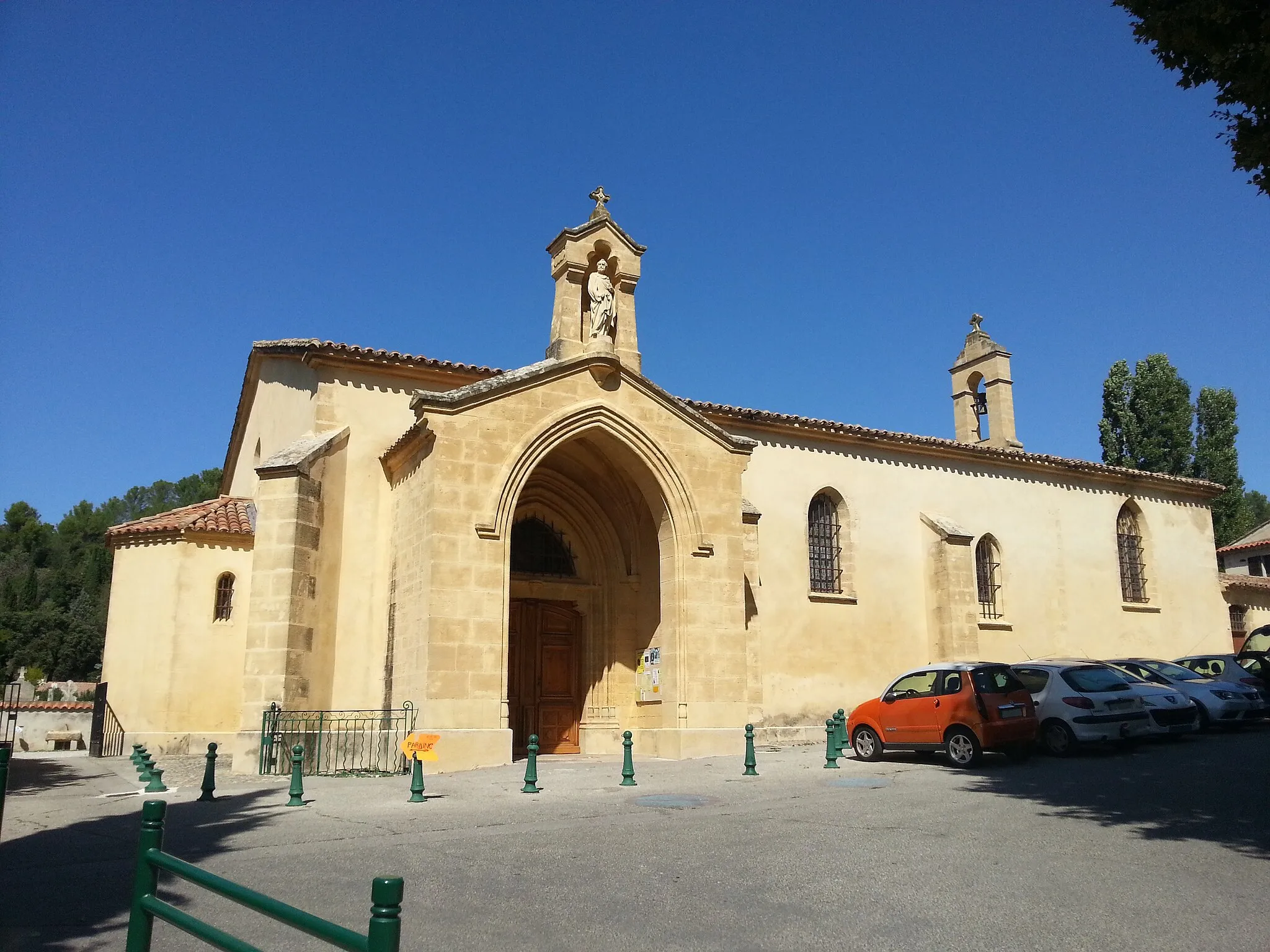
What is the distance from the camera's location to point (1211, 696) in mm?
17750

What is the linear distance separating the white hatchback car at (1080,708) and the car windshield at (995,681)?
2.33 ft

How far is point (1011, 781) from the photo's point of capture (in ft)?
40.2

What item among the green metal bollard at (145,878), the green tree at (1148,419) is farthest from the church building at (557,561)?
the green tree at (1148,419)

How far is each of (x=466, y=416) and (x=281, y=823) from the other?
7327 millimetres

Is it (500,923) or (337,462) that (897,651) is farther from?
(500,923)

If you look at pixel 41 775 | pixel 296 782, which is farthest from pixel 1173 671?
pixel 41 775

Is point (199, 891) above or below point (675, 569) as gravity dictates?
below

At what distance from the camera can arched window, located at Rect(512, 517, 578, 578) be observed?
19281mm

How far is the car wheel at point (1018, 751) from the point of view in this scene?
48.1 feet

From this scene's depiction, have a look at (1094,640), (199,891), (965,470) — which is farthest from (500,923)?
(1094,640)

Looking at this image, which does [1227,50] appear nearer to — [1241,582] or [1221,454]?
[1241,582]

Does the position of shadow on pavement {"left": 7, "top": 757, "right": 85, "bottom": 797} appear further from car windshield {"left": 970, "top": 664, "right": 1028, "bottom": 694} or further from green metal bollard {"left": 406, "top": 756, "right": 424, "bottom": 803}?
car windshield {"left": 970, "top": 664, "right": 1028, "bottom": 694}

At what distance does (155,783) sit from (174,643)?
6841 millimetres

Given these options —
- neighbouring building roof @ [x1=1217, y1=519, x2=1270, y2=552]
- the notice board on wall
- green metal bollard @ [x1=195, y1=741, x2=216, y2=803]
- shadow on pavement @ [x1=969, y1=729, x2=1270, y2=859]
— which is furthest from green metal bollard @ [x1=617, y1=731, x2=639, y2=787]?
neighbouring building roof @ [x1=1217, y1=519, x2=1270, y2=552]
